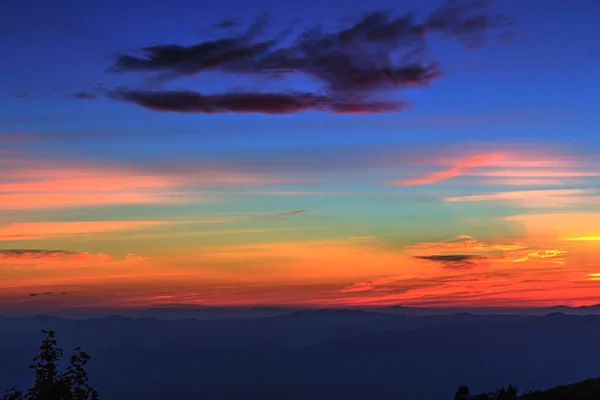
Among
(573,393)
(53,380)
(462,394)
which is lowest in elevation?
(462,394)

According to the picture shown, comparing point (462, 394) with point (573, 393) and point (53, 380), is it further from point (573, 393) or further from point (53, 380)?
point (53, 380)

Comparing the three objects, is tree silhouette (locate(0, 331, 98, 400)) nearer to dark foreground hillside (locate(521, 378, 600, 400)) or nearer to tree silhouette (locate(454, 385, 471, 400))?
tree silhouette (locate(454, 385, 471, 400))

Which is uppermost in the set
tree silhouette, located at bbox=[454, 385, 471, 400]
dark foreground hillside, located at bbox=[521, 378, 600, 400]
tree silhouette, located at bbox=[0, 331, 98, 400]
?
tree silhouette, located at bbox=[0, 331, 98, 400]

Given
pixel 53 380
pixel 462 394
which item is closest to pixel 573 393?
pixel 462 394

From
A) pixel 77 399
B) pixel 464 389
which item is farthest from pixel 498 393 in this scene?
pixel 77 399

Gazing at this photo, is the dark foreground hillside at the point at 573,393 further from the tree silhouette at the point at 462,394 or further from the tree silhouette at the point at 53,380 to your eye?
the tree silhouette at the point at 53,380

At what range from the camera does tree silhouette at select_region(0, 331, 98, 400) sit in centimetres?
3067

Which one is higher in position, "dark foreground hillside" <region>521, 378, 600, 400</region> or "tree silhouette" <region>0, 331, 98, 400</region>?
"tree silhouette" <region>0, 331, 98, 400</region>

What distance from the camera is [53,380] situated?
31312 millimetres

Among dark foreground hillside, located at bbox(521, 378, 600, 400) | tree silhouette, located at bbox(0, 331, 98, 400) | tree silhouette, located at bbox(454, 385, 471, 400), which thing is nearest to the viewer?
tree silhouette, located at bbox(0, 331, 98, 400)

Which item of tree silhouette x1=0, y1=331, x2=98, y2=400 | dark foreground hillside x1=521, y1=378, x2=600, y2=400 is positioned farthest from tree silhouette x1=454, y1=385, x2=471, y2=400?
tree silhouette x1=0, y1=331, x2=98, y2=400

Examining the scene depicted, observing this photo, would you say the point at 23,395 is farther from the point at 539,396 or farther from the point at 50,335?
the point at 539,396

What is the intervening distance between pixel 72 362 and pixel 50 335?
1669 mm

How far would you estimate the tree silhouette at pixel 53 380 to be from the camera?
30672 mm
